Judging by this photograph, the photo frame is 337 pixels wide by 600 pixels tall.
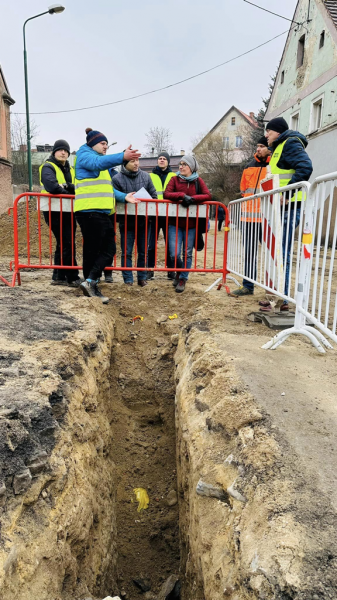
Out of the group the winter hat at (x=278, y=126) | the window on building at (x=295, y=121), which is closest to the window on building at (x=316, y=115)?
the window on building at (x=295, y=121)

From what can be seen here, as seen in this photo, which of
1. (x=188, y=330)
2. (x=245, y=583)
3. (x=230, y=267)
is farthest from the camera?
(x=230, y=267)

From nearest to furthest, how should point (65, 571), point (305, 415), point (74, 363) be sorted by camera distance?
point (65, 571), point (305, 415), point (74, 363)

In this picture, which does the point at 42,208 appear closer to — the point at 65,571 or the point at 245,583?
the point at 65,571

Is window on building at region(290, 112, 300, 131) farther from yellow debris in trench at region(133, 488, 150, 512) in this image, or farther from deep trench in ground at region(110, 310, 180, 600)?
yellow debris in trench at region(133, 488, 150, 512)

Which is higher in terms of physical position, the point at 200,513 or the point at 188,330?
the point at 188,330

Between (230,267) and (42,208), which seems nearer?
(42,208)

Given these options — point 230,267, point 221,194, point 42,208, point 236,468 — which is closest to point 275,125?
point 230,267

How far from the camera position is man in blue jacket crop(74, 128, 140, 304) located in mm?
4738

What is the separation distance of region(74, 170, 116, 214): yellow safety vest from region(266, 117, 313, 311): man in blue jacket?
1970mm

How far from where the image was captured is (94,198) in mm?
4961

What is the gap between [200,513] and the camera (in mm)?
2215

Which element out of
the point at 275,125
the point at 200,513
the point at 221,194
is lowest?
the point at 200,513

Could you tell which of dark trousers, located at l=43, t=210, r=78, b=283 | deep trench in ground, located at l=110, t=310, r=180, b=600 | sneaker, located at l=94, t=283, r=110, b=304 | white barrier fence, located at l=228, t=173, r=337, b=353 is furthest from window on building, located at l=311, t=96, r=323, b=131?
deep trench in ground, located at l=110, t=310, r=180, b=600

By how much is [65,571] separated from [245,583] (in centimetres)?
104
